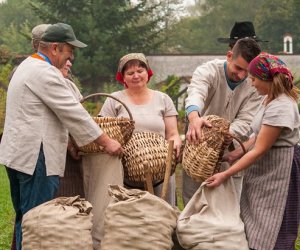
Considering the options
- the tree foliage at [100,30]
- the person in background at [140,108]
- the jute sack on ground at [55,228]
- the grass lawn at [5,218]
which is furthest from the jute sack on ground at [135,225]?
the tree foliage at [100,30]

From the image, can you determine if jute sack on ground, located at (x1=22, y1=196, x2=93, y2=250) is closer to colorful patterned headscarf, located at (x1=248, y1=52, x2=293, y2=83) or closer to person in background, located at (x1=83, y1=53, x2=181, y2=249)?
person in background, located at (x1=83, y1=53, x2=181, y2=249)

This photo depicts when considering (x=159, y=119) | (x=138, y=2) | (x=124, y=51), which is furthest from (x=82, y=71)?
(x=159, y=119)

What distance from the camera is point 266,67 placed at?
426cm

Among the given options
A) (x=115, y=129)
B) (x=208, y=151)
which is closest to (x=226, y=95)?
(x=208, y=151)

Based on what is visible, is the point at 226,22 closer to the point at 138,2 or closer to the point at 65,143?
the point at 138,2

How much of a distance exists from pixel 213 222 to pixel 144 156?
0.67m

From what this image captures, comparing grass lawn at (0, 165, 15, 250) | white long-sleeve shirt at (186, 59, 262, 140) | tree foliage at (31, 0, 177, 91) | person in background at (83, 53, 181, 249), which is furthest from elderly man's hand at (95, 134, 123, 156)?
tree foliage at (31, 0, 177, 91)

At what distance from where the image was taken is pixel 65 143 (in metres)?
4.57

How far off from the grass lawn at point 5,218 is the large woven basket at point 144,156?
7.23 ft

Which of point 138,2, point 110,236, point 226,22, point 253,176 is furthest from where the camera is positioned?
point 226,22

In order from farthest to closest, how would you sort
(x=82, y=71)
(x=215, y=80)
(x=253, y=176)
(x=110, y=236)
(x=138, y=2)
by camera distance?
(x=138, y=2), (x=82, y=71), (x=215, y=80), (x=253, y=176), (x=110, y=236)

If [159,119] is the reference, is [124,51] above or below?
below

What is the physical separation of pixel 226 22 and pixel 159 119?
55.2 meters

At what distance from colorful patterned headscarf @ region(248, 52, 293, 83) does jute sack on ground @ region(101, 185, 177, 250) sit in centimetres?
94
